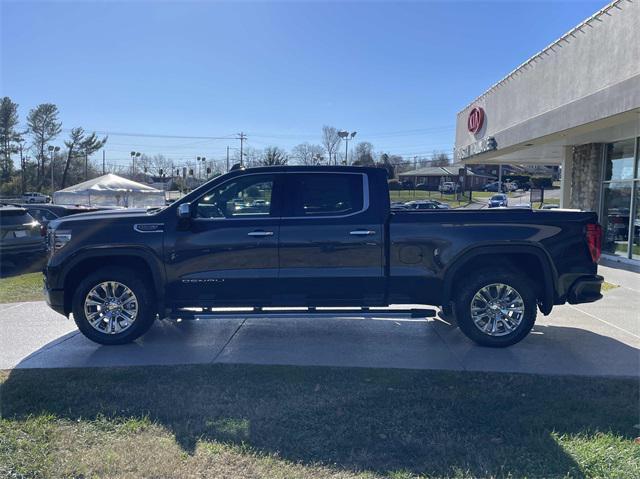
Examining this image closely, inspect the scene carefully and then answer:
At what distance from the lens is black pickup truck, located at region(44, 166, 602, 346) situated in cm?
582

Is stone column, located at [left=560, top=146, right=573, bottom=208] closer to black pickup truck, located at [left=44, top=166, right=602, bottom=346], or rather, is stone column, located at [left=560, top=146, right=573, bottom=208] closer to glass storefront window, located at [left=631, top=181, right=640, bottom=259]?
glass storefront window, located at [left=631, top=181, right=640, bottom=259]

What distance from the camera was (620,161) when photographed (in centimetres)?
1412

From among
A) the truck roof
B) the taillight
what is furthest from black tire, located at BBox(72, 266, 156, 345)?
the taillight

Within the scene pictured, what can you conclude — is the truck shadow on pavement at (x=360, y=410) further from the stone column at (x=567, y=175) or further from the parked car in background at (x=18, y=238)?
the stone column at (x=567, y=175)

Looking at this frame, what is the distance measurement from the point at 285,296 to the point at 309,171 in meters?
1.46

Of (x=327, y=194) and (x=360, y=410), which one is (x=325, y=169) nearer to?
(x=327, y=194)

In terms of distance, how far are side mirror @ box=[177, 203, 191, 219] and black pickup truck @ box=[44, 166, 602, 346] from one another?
121mm

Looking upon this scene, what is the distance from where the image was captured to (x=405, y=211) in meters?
6.05

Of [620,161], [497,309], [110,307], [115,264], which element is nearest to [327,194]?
[497,309]

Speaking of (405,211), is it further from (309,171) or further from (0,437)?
(0,437)

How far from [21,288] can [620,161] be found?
1462cm

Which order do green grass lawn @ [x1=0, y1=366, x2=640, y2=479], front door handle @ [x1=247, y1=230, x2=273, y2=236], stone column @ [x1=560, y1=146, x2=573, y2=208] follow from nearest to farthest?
green grass lawn @ [x1=0, y1=366, x2=640, y2=479] < front door handle @ [x1=247, y1=230, x2=273, y2=236] < stone column @ [x1=560, y1=146, x2=573, y2=208]

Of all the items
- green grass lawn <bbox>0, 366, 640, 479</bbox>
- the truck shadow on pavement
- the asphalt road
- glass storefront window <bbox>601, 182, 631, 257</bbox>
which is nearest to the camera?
green grass lawn <bbox>0, 366, 640, 479</bbox>

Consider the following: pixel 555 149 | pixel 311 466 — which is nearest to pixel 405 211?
pixel 311 466
